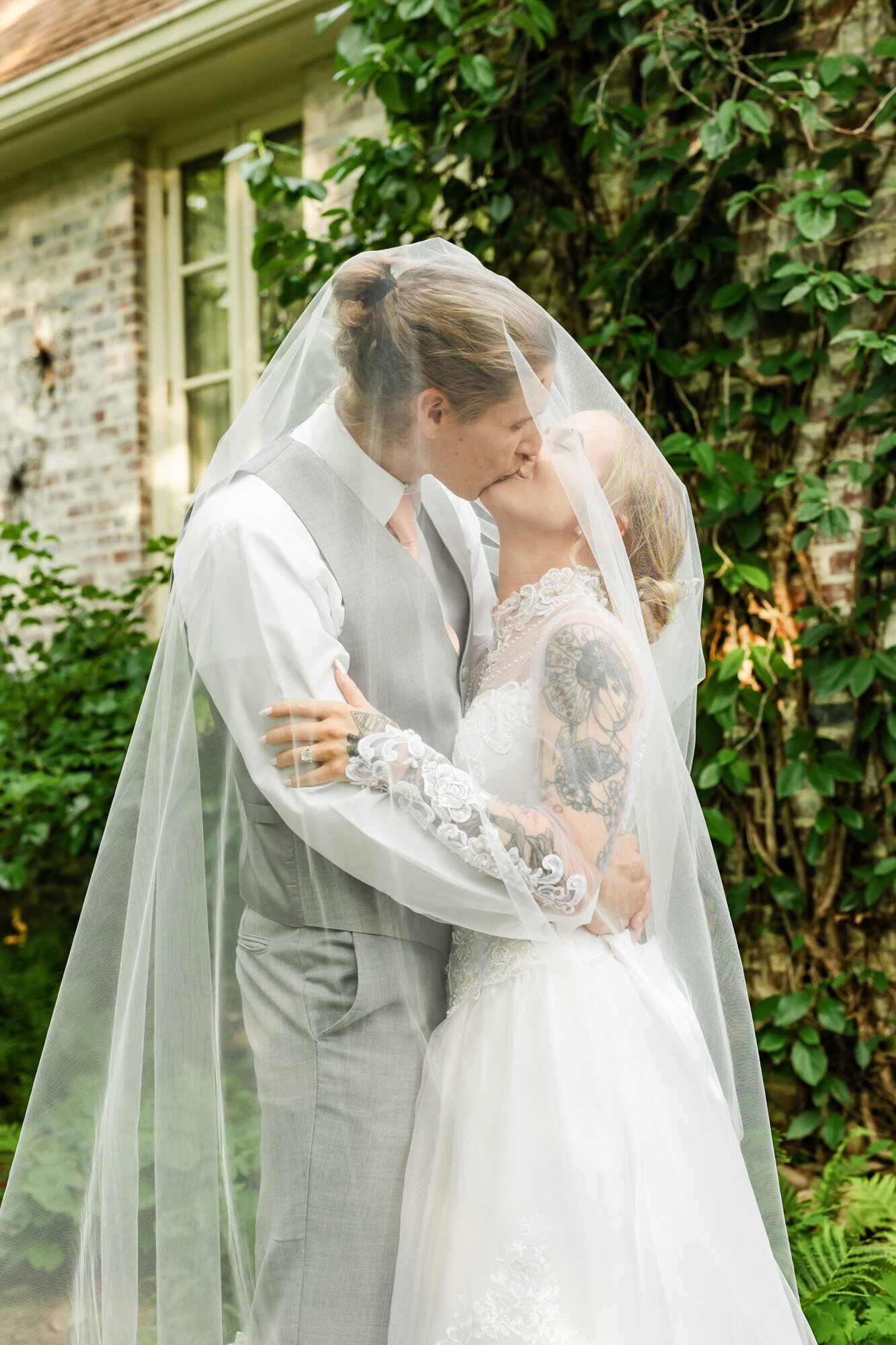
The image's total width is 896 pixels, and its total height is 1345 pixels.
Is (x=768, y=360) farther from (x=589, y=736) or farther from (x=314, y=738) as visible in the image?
(x=314, y=738)

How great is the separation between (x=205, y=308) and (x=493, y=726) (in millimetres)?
4078

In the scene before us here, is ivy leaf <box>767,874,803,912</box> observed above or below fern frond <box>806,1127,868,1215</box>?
above

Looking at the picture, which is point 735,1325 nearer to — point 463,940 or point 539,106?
point 463,940

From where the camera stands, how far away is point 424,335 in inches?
57.9

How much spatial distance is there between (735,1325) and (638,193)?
289 centimetres

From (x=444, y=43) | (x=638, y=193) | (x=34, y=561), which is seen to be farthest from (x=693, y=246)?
(x=34, y=561)

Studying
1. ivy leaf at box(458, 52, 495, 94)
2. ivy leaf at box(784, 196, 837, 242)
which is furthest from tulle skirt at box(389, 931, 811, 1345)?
ivy leaf at box(458, 52, 495, 94)

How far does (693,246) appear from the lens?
319 cm

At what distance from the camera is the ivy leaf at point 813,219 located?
284cm

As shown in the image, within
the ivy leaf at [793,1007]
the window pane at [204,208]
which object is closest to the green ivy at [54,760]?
the window pane at [204,208]

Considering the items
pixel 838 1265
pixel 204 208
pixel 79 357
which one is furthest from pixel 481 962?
pixel 79 357

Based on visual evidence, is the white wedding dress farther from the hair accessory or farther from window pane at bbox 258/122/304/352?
window pane at bbox 258/122/304/352

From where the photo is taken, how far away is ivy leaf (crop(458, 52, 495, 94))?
3.19m

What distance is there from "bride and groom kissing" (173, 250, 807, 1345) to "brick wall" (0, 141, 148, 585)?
12.4 feet
